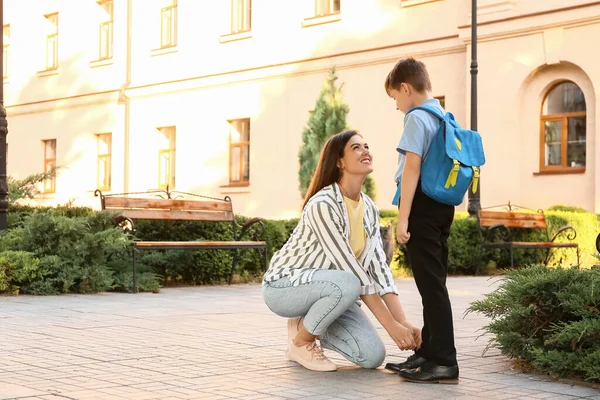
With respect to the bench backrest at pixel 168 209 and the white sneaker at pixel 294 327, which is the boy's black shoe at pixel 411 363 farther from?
the bench backrest at pixel 168 209

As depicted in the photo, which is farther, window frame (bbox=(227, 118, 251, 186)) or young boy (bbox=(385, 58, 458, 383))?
window frame (bbox=(227, 118, 251, 186))

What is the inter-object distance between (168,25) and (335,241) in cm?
2397

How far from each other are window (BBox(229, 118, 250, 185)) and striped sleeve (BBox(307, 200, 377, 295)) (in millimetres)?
20721

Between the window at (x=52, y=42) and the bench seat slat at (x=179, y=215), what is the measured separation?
21155 millimetres

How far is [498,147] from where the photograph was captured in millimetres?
21031

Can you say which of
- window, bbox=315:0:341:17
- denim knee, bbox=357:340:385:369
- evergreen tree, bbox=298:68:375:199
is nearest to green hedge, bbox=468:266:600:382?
denim knee, bbox=357:340:385:369

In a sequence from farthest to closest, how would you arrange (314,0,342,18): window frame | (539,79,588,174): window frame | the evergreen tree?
(314,0,342,18): window frame, the evergreen tree, (539,79,588,174): window frame

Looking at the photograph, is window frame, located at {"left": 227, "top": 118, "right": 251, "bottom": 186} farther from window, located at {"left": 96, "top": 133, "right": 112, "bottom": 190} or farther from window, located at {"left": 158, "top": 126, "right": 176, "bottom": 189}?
window, located at {"left": 96, "top": 133, "right": 112, "bottom": 190}

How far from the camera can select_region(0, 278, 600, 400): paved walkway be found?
5.12m

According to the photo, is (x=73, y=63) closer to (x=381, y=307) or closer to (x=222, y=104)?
(x=222, y=104)

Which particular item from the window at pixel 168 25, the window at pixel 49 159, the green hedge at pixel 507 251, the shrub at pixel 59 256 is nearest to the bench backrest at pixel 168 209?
the shrub at pixel 59 256

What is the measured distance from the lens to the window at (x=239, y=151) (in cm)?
2670

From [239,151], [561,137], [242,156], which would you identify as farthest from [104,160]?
[561,137]

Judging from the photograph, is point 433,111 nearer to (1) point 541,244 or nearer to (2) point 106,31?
(1) point 541,244
